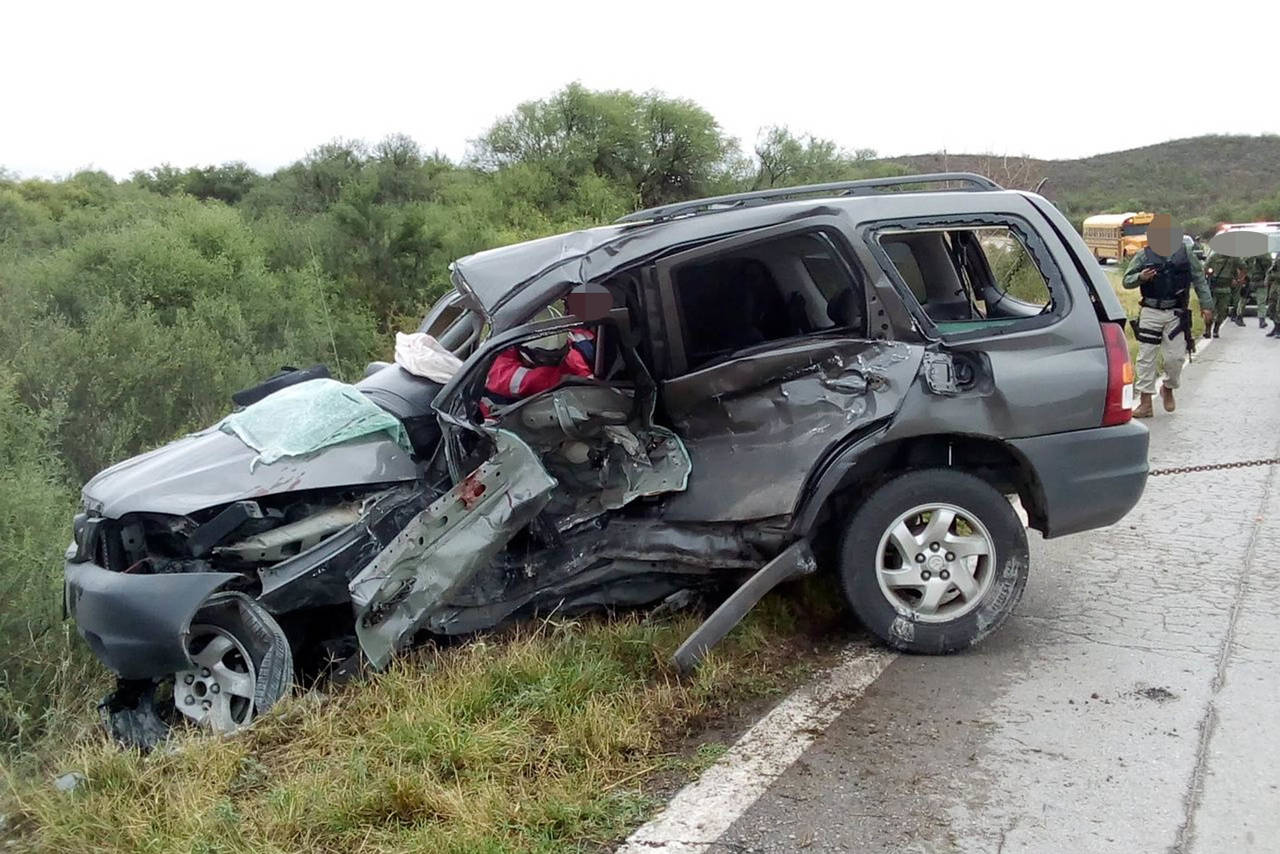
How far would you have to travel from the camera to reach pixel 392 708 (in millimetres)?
3602

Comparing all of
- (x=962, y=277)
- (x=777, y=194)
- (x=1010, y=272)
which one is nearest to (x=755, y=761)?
(x=777, y=194)

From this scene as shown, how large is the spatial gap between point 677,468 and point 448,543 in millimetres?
1007

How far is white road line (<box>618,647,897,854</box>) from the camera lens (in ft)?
9.55

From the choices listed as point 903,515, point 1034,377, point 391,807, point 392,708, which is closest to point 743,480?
point 903,515

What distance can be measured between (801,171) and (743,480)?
849 inches

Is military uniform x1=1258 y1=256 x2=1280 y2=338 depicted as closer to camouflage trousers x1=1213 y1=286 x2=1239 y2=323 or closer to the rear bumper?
camouflage trousers x1=1213 y1=286 x2=1239 y2=323

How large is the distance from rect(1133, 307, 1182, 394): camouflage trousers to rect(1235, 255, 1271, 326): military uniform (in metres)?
7.99

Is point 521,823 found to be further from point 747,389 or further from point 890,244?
point 890,244

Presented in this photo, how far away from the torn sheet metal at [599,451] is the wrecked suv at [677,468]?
0.01 metres

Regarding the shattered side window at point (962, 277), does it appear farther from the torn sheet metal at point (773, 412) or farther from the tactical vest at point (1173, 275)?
the tactical vest at point (1173, 275)

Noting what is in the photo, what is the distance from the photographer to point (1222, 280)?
1555 cm

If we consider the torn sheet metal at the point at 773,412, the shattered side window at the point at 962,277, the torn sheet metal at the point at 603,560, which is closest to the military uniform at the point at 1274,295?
the shattered side window at the point at 962,277

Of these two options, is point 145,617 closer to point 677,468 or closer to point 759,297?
point 677,468

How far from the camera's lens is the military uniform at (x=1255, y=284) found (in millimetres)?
16047
